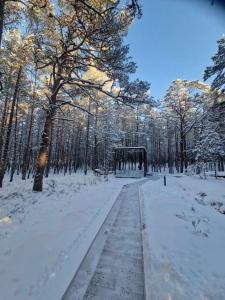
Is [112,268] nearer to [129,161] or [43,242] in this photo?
[43,242]

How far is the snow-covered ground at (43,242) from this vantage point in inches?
128

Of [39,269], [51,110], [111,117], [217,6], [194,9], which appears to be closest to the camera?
[217,6]

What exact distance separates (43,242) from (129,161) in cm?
2550

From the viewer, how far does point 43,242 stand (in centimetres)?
484

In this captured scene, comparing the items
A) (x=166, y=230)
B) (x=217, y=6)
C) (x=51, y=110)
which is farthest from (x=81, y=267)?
(x=51, y=110)

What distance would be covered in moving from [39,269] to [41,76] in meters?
19.6

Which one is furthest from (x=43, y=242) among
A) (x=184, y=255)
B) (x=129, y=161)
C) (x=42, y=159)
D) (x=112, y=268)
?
(x=129, y=161)

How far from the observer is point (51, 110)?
1195 cm

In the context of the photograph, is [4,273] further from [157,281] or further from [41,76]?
[41,76]

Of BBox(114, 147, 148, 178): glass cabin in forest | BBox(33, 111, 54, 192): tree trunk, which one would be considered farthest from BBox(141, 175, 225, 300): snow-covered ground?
BBox(114, 147, 148, 178): glass cabin in forest

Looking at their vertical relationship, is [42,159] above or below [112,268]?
above

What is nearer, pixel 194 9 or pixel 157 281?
pixel 194 9

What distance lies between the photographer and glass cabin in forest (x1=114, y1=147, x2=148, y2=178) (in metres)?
27.4

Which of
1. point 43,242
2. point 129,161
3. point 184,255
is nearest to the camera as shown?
point 184,255
